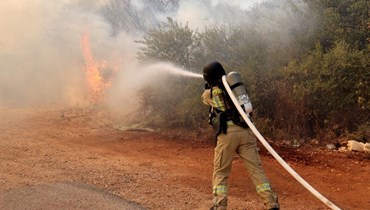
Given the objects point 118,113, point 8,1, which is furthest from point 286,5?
point 8,1

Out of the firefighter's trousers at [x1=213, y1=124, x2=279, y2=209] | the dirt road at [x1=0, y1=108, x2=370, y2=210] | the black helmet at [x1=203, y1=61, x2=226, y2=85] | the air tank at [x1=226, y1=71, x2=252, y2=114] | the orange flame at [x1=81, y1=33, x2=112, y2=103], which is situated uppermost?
the orange flame at [x1=81, y1=33, x2=112, y2=103]

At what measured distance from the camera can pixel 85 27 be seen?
16.6 m

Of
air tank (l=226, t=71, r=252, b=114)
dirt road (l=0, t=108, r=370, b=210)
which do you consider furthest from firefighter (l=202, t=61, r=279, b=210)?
dirt road (l=0, t=108, r=370, b=210)

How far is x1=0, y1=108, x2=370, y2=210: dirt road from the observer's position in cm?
501

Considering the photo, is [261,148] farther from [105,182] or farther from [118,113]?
[118,113]

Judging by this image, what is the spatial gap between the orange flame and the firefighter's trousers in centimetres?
879

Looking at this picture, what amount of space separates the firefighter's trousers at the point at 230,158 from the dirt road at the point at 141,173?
642mm

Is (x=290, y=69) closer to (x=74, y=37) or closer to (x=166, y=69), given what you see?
(x=166, y=69)

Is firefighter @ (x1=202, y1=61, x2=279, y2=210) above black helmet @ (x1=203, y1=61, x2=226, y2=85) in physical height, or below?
below

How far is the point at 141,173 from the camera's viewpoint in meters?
6.07

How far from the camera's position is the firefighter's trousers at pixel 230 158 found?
4.36 meters

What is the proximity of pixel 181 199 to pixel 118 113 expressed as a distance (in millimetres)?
6566

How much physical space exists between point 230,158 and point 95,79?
10.0 meters

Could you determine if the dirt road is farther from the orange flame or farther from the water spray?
the orange flame
